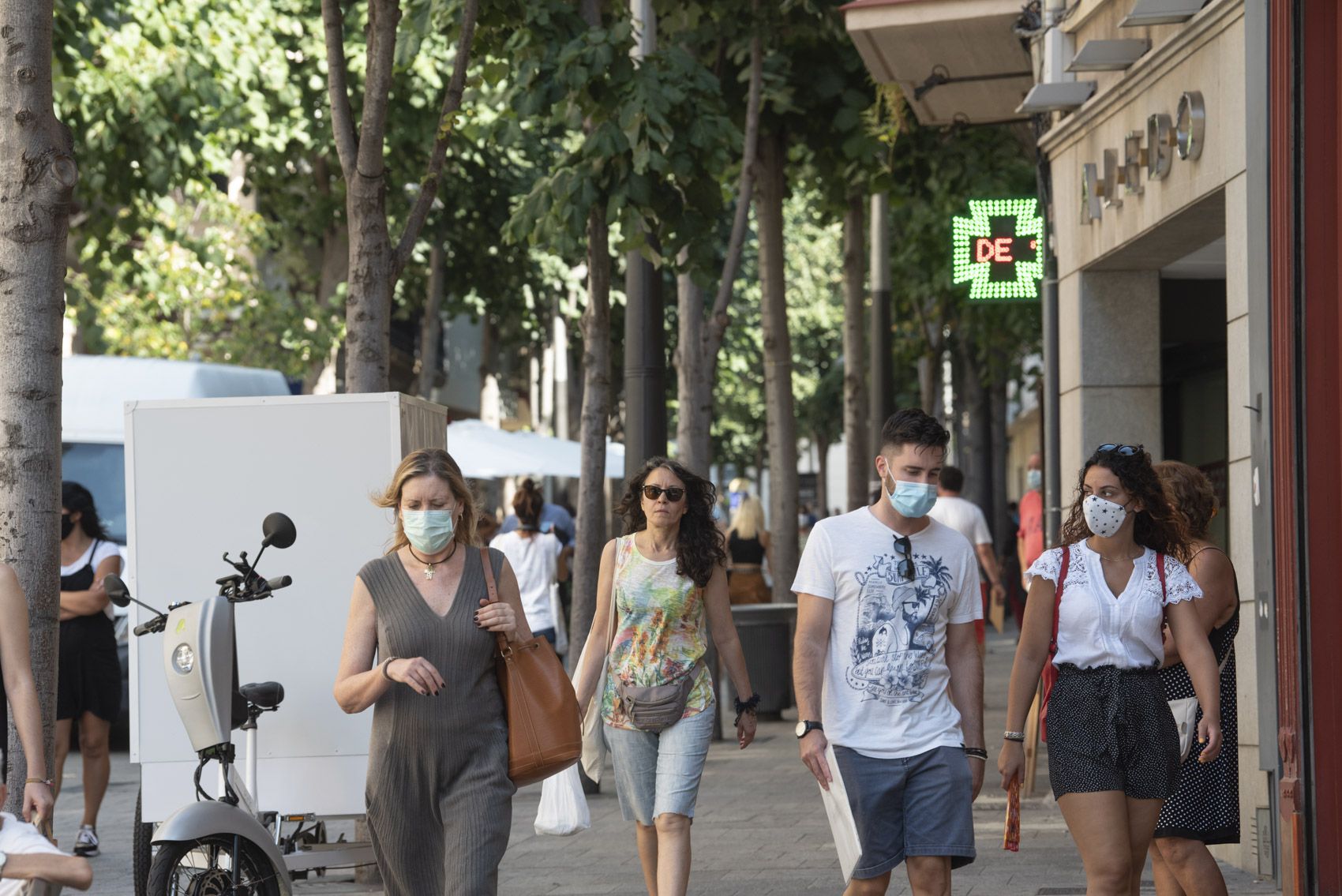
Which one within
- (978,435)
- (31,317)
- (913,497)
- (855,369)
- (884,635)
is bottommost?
(884,635)

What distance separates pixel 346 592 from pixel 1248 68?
4014mm

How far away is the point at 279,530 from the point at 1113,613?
274 cm

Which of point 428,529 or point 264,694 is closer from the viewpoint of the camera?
point 428,529

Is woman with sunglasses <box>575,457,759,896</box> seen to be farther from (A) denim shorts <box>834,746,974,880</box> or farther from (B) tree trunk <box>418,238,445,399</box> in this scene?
(B) tree trunk <box>418,238,445,399</box>

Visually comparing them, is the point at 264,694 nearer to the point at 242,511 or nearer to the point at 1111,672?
the point at 242,511

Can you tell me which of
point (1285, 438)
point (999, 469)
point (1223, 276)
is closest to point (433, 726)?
point (1285, 438)

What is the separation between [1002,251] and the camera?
13586 mm

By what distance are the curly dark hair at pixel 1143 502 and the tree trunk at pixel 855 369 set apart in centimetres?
1377

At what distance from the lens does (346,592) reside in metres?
7.90

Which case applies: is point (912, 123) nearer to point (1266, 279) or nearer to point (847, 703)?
point (1266, 279)

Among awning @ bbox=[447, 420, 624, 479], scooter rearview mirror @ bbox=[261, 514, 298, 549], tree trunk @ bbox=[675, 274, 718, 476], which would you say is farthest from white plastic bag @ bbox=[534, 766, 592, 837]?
awning @ bbox=[447, 420, 624, 479]

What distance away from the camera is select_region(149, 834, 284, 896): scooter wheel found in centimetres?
644

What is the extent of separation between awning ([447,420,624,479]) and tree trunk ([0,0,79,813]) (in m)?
16.2

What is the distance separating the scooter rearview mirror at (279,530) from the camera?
265 inches
